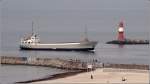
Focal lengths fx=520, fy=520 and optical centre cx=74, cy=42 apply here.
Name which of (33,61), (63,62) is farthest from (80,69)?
(33,61)

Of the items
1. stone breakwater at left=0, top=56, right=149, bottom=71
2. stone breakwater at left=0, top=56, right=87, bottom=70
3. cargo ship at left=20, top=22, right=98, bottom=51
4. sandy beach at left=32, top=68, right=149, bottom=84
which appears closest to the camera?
sandy beach at left=32, top=68, right=149, bottom=84

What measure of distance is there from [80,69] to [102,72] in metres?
5.95

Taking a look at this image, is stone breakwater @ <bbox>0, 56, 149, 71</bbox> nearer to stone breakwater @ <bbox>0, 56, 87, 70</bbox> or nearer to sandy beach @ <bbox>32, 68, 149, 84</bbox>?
stone breakwater @ <bbox>0, 56, 87, 70</bbox>

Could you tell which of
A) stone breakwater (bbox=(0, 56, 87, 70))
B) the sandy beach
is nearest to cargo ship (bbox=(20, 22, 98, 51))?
stone breakwater (bbox=(0, 56, 87, 70))

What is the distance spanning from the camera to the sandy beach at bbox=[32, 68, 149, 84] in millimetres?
25750

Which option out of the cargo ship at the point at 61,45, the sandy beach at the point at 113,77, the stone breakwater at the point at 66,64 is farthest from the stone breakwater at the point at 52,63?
the cargo ship at the point at 61,45

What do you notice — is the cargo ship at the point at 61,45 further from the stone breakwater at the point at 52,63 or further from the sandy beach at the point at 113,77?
the sandy beach at the point at 113,77

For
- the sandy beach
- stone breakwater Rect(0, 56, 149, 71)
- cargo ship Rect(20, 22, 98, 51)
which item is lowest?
the sandy beach

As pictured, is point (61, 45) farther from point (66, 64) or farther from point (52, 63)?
point (66, 64)

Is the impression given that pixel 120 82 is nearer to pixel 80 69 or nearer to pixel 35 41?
pixel 80 69

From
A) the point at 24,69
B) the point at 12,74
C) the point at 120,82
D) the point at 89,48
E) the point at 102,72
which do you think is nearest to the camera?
the point at 120,82

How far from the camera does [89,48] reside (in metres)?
80.6

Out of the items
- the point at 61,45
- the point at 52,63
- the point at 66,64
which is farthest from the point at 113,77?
the point at 61,45

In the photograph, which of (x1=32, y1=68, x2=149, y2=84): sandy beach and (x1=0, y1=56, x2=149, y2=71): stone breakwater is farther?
(x1=0, y1=56, x2=149, y2=71): stone breakwater
